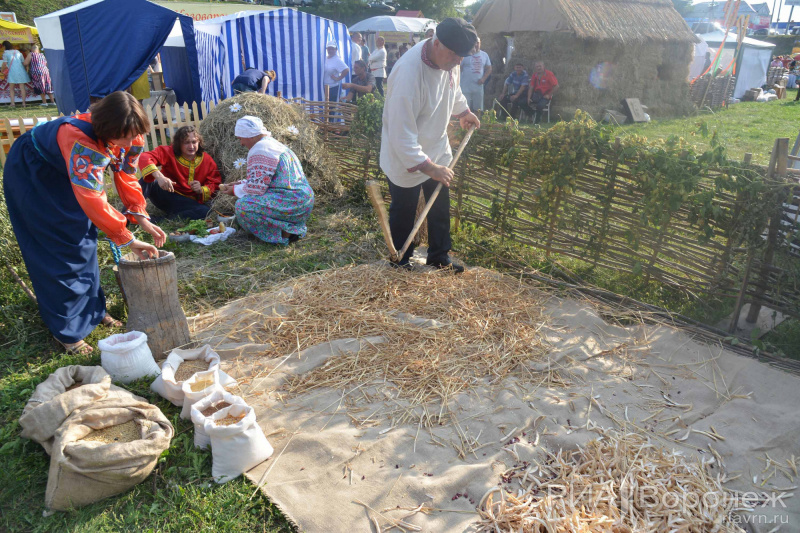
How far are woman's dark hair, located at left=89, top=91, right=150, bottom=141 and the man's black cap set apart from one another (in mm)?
2102

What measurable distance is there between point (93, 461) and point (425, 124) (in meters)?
3.19

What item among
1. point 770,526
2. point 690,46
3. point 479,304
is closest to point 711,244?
point 479,304

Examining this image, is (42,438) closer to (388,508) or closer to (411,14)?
(388,508)

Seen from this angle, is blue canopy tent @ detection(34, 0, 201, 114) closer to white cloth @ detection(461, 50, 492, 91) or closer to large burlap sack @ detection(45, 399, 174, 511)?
white cloth @ detection(461, 50, 492, 91)

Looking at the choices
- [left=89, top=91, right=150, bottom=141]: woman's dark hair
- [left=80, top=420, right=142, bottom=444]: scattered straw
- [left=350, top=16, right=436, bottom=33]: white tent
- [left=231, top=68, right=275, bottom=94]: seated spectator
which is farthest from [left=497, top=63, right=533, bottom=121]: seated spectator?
[left=80, top=420, right=142, bottom=444]: scattered straw

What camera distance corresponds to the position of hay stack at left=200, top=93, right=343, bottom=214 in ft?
21.9

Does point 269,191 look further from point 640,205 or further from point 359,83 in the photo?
point 359,83

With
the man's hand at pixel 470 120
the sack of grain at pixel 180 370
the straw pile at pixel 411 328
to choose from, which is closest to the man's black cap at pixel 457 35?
the man's hand at pixel 470 120

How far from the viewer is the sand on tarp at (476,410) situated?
2.37 meters

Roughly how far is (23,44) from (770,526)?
796 inches

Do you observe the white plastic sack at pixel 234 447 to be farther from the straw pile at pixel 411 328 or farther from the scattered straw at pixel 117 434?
the straw pile at pixel 411 328

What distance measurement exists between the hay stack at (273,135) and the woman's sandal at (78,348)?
3393mm

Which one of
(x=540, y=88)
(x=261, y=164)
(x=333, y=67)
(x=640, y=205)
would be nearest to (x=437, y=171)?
(x=640, y=205)

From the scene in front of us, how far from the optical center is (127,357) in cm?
304
